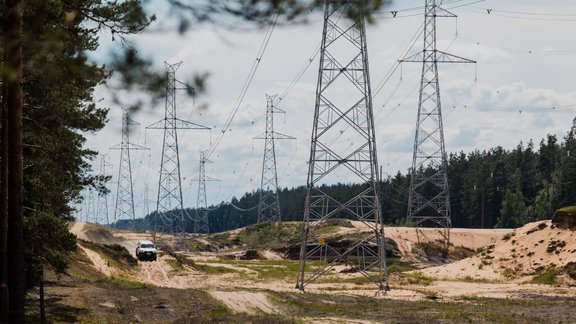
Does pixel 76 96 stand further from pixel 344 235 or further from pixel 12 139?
pixel 344 235

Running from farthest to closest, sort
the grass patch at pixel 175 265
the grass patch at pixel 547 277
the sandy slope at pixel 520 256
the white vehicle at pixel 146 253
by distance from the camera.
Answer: the white vehicle at pixel 146 253 < the grass patch at pixel 175 265 < the sandy slope at pixel 520 256 < the grass patch at pixel 547 277

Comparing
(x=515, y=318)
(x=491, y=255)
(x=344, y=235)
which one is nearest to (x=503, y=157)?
(x=344, y=235)

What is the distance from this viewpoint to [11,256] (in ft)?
78.1

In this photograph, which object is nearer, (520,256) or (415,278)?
(415,278)

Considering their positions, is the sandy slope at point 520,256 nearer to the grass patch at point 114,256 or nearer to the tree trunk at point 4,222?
the grass patch at point 114,256

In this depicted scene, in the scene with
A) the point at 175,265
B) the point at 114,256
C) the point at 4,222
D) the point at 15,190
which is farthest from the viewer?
the point at 175,265

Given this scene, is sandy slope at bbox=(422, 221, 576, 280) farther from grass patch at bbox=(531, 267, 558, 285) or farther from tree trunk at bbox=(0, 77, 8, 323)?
tree trunk at bbox=(0, 77, 8, 323)

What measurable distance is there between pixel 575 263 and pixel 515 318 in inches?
1119

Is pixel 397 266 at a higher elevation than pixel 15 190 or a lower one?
lower

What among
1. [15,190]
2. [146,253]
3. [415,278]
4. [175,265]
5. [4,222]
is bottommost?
[415,278]

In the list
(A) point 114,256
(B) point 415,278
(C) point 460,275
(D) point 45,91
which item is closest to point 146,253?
(A) point 114,256

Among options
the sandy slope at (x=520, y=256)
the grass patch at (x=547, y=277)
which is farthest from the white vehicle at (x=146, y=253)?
the grass patch at (x=547, y=277)

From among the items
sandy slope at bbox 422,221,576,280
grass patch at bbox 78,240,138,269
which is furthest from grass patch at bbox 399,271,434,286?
grass patch at bbox 78,240,138,269

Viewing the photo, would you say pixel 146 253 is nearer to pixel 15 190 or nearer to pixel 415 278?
pixel 415 278
